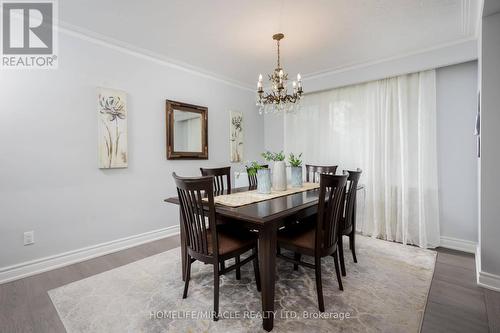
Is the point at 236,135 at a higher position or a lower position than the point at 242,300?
higher

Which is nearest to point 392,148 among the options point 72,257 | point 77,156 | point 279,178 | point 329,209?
point 279,178

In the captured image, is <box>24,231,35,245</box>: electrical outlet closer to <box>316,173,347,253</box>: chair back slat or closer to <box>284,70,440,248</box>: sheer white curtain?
<box>316,173,347,253</box>: chair back slat

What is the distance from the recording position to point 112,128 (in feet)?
9.08

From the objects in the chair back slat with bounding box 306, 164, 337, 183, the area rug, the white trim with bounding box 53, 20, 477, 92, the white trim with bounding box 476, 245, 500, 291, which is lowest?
the area rug

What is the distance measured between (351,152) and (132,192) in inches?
126

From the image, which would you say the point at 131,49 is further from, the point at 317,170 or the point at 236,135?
the point at 317,170

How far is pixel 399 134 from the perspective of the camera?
323cm

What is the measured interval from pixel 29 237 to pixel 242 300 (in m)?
2.14

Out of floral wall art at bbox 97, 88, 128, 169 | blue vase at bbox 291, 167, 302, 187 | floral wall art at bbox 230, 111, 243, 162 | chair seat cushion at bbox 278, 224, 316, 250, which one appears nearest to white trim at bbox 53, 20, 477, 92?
floral wall art at bbox 97, 88, 128, 169

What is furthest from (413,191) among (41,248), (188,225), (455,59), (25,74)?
(25,74)

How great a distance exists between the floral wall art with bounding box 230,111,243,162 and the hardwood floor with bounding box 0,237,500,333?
225cm

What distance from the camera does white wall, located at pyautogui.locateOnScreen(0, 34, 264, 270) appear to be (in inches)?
87.0

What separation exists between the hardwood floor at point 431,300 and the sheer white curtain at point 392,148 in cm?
64

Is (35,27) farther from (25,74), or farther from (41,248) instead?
(41,248)
